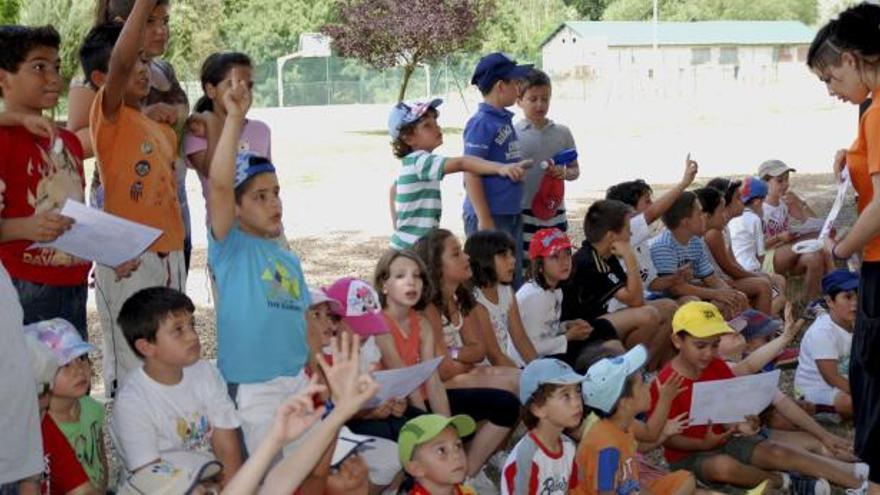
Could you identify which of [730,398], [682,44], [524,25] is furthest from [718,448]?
[524,25]

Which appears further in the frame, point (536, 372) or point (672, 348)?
point (672, 348)

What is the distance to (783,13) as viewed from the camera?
269 ft

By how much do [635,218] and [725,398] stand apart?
1877 mm

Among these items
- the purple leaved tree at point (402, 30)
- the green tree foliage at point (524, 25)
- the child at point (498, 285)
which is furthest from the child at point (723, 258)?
the green tree foliage at point (524, 25)

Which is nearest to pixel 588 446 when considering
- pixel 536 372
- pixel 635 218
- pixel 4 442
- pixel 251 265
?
pixel 536 372

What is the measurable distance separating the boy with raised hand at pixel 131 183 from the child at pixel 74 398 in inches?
20.2

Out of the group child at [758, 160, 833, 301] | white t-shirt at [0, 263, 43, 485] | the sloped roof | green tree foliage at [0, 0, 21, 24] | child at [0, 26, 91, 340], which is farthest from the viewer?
the sloped roof

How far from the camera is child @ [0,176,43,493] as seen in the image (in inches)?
119

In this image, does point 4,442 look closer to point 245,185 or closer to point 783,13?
point 245,185

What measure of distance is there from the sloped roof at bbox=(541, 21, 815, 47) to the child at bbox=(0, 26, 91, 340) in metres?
58.2

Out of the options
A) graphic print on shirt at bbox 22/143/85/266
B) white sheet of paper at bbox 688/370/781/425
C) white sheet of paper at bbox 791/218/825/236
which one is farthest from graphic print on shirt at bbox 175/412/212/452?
white sheet of paper at bbox 791/218/825/236

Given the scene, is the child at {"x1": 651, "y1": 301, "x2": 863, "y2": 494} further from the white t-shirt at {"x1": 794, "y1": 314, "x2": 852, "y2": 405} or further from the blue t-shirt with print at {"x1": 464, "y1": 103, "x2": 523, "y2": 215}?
the blue t-shirt with print at {"x1": 464, "y1": 103, "x2": 523, "y2": 215}

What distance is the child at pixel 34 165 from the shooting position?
12.7 ft

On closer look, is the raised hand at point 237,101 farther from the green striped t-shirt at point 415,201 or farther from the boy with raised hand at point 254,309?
the green striped t-shirt at point 415,201
